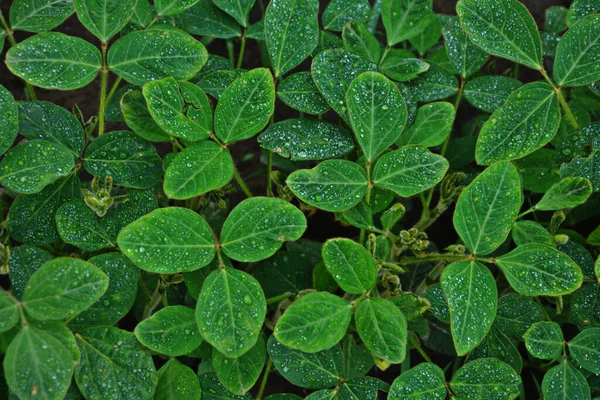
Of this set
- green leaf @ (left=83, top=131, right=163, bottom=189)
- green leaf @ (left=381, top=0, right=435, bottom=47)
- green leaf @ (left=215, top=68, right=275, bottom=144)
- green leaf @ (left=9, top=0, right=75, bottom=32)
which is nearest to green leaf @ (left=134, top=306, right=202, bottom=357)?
green leaf @ (left=83, top=131, right=163, bottom=189)

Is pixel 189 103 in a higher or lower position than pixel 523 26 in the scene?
lower

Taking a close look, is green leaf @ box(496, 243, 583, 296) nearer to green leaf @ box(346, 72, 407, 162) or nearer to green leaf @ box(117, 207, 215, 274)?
green leaf @ box(346, 72, 407, 162)

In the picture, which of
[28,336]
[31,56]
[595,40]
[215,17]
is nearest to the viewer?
[28,336]

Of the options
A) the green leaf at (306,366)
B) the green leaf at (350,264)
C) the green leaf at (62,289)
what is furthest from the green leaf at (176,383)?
the green leaf at (350,264)

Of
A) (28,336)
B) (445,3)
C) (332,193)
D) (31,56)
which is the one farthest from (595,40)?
(28,336)

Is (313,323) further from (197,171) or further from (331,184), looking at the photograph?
(197,171)

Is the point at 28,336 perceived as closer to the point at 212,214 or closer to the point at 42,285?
the point at 42,285
